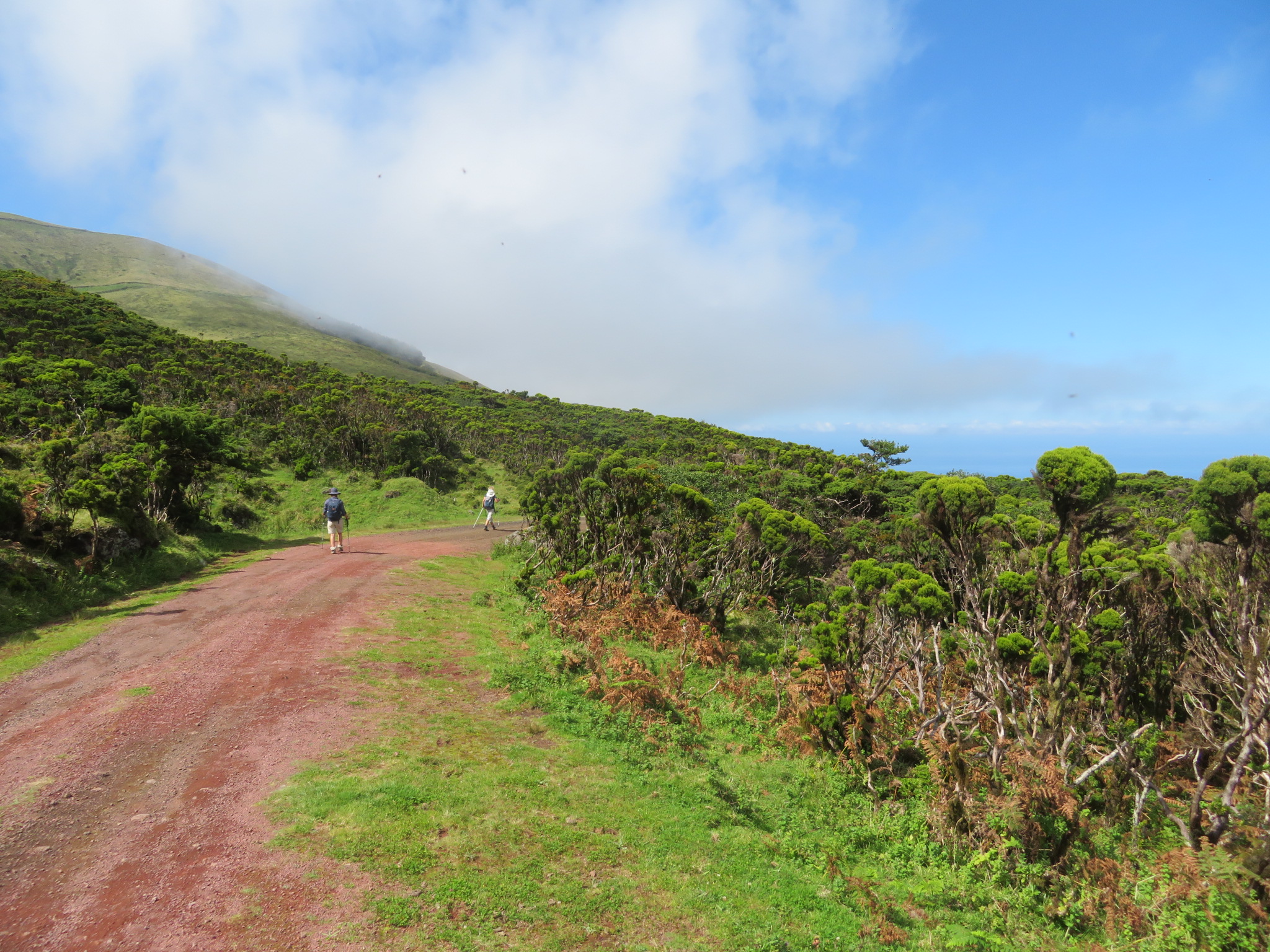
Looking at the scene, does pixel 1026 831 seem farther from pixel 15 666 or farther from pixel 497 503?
pixel 497 503

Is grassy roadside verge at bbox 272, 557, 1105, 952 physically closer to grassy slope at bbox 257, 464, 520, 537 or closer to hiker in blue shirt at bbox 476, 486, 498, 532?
hiker in blue shirt at bbox 476, 486, 498, 532

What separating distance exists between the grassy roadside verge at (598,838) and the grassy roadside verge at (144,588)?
15.4 feet

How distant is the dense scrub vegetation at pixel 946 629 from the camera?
7.55 meters

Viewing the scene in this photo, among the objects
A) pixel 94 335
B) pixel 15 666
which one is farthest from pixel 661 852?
pixel 94 335

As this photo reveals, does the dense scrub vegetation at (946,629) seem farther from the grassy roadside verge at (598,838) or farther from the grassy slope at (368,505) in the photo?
the grassy slope at (368,505)

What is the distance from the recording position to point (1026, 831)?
7629 millimetres

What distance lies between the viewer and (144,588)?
13.1m

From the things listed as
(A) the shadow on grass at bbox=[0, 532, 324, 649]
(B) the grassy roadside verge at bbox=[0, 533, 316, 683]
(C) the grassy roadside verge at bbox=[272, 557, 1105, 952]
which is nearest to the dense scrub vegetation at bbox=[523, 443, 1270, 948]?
(C) the grassy roadside verge at bbox=[272, 557, 1105, 952]

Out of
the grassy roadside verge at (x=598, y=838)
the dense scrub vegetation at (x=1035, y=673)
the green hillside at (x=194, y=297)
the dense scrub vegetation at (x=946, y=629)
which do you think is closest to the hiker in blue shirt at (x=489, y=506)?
the dense scrub vegetation at (x=946, y=629)

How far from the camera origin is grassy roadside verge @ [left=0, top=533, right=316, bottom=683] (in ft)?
29.5

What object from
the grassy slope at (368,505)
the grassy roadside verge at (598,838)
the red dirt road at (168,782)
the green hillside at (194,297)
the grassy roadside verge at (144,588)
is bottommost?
the grassy roadside verge at (598,838)

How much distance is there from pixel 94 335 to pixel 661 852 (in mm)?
48086

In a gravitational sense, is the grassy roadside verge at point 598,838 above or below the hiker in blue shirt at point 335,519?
below

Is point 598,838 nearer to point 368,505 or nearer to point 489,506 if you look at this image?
point 489,506
